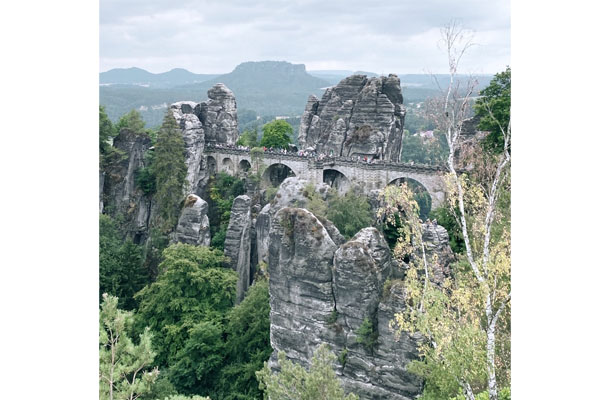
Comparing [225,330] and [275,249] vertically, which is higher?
[275,249]

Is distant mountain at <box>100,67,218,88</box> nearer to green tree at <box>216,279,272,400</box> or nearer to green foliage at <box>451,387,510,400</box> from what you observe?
green tree at <box>216,279,272,400</box>

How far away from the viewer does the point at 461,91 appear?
8961 mm

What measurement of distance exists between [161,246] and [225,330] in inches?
287

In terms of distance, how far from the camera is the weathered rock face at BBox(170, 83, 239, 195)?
1148 inches

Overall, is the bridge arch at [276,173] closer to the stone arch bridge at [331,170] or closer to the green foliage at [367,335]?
the stone arch bridge at [331,170]

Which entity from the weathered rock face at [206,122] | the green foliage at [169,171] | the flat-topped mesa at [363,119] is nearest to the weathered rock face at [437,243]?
the flat-topped mesa at [363,119]

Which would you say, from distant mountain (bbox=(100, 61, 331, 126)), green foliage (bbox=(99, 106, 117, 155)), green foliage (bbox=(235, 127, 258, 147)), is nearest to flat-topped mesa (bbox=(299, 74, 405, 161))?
green foliage (bbox=(235, 127, 258, 147))

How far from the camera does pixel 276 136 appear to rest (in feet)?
105

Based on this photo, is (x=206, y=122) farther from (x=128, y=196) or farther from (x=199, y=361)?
(x=199, y=361)

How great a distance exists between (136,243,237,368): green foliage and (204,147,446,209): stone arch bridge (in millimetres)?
7809

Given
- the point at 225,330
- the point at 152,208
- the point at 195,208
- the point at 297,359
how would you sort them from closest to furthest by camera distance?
the point at 297,359
the point at 225,330
the point at 195,208
the point at 152,208

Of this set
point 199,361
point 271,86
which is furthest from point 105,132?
point 271,86
